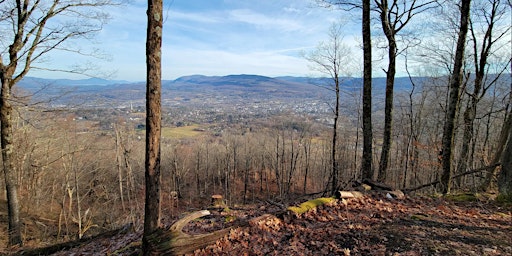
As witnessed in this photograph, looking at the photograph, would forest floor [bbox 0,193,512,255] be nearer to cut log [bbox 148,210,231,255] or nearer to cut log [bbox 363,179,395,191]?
cut log [bbox 148,210,231,255]

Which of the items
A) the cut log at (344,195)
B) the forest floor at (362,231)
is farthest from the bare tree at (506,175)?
the cut log at (344,195)

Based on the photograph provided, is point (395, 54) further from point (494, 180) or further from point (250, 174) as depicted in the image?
point (250, 174)

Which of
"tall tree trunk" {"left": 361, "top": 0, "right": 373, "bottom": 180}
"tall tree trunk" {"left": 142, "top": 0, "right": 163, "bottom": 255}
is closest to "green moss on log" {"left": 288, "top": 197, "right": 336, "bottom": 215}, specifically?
"tall tree trunk" {"left": 142, "top": 0, "right": 163, "bottom": 255}

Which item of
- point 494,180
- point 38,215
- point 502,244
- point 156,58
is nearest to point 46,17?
point 156,58

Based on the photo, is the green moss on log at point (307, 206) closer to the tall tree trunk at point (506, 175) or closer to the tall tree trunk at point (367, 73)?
the tall tree trunk at point (367, 73)

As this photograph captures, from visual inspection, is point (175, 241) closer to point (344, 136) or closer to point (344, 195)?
point (344, 195)
